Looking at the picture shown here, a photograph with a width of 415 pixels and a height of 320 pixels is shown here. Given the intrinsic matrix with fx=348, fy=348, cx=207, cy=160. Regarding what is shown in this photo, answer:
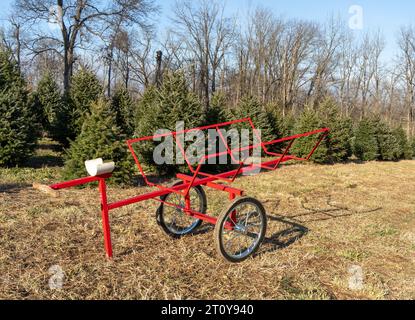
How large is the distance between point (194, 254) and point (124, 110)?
11.9 m

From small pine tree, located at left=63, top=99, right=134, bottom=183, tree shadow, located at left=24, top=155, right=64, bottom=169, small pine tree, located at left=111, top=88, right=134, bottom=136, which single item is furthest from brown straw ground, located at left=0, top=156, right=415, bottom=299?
small pine tree, located at left=111, top=88, right=134, bottom=136

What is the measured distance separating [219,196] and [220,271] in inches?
136

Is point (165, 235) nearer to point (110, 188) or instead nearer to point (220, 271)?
point (220, 271)

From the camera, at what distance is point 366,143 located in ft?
54.0

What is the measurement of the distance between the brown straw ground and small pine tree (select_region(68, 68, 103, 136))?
17.0 ft

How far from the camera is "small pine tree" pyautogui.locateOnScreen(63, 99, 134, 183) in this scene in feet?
23.4

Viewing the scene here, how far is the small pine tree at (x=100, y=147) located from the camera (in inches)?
281

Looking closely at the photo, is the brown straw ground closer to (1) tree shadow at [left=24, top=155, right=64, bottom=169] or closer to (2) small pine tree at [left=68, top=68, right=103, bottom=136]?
(1) tree shadow at [left=24, top=155, right=64, bottom=169]

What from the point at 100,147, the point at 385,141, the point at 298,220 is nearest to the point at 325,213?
the point at 298,220

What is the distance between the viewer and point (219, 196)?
23.0ft

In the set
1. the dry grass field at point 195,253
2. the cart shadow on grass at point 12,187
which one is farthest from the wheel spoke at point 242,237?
the cart shadow on grass at point 12,187

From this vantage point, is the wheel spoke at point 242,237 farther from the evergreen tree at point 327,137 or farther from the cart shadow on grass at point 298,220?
the evergreen tree at point 327,137
